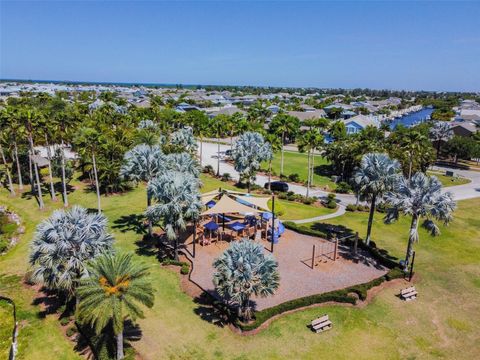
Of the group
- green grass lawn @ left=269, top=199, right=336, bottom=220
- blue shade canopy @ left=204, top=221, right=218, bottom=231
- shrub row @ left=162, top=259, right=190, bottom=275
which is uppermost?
blue shade canopy @ left=204, top=221, right=218, bottom=231

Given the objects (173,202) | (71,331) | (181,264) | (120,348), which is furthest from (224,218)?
(120,348)

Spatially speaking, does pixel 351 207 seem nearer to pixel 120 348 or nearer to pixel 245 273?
pixel 245 273

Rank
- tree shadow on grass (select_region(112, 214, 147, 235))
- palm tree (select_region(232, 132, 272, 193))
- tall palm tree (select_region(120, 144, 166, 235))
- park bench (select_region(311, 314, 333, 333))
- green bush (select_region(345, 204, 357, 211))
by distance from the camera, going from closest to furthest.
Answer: park bench (select_region(311, 314, 333, 333)), tall palm tree (select_region(120, 144, 166, 235)), tree shadow on grass (select_region(112, 214, 147, 235)), green bush (select_region(345, 204, 357, 211)), palm tree (select_region(232, 132, 272, 193))

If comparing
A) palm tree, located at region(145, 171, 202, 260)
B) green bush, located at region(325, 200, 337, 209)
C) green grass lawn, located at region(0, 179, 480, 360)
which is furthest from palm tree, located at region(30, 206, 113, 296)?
green bush, located at region(325, 200, 337, 209)

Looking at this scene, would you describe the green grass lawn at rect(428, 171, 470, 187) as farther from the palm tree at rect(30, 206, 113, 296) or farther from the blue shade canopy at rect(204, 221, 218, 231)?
the palm tree at rect(30, 206, 113, 296)

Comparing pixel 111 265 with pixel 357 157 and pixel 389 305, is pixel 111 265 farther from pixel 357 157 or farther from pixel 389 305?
pixel 357 157

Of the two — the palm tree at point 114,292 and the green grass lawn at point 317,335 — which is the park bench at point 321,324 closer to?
the green grass lawn at point 317,335
